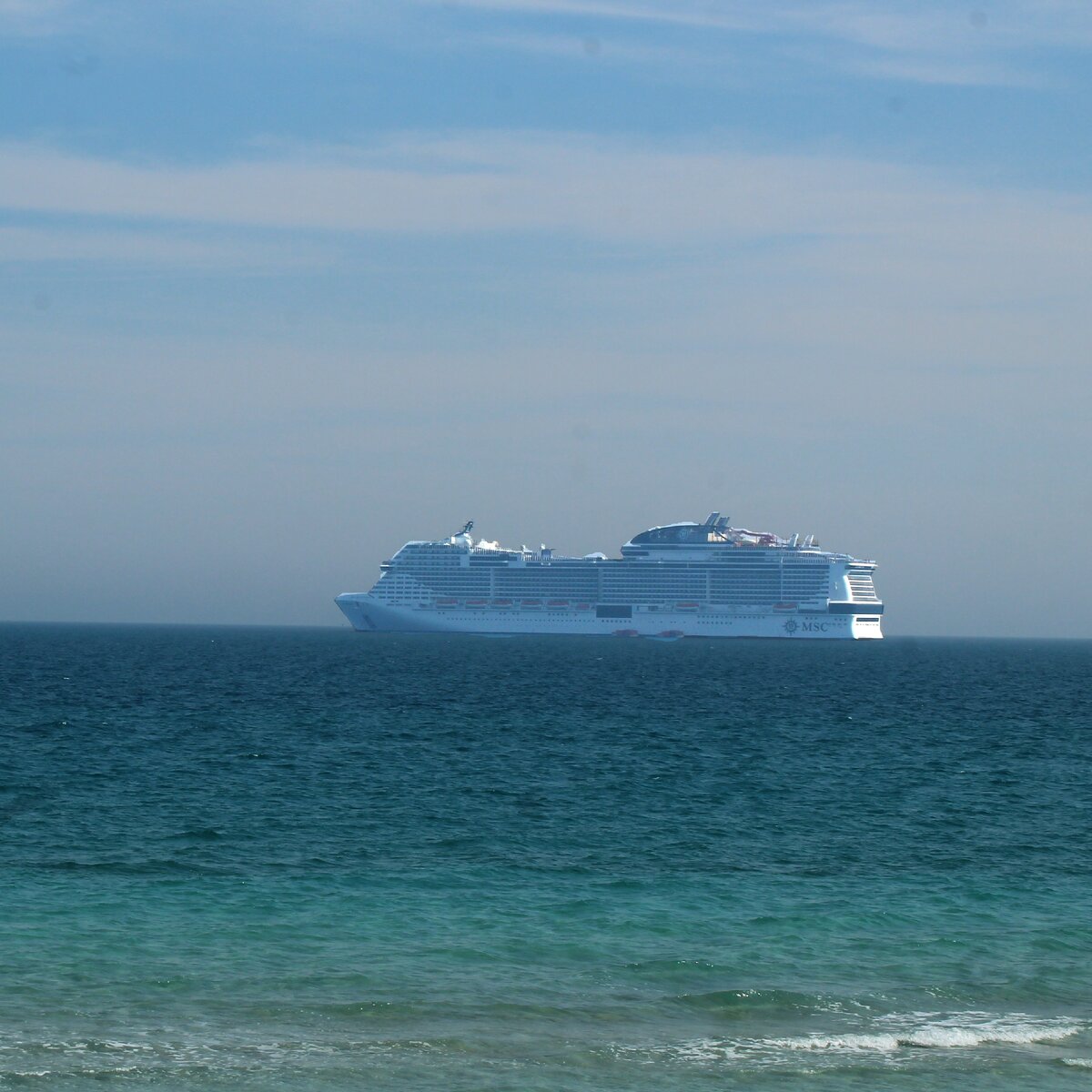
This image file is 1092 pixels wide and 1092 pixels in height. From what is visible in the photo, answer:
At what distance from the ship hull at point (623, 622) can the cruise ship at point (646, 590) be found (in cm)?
15

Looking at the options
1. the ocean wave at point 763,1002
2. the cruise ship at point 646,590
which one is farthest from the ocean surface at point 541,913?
the cruise ship at point 646,590

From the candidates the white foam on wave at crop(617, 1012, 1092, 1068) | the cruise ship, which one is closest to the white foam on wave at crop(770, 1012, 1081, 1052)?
the white foam on wave at crop(617, 1012, 1092, 1068)

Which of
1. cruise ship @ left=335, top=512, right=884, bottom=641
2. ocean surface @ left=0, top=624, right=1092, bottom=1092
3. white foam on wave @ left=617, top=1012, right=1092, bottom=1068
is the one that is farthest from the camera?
cruise ship @ left=335, top=512, right=884, bottom=641

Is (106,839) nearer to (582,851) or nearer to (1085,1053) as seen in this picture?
(582,851)

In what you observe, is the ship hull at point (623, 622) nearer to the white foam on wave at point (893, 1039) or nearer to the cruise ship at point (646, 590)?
the cruise ship at point (646, 590)

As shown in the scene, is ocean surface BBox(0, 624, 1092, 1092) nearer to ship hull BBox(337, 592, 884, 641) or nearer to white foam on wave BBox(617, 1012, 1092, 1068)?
white foam on wave BBox(617, 1012, 1092, 1068)

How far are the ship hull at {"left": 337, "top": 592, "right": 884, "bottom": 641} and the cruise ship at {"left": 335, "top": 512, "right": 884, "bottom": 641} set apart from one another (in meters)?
0.15

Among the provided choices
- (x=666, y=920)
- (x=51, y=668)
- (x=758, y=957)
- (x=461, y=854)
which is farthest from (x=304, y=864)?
(x=51, y=668)

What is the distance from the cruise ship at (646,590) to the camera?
176m

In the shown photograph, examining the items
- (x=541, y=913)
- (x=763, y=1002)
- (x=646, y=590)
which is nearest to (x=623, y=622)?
→ (x=646, y=590)

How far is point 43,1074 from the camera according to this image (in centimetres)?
1298

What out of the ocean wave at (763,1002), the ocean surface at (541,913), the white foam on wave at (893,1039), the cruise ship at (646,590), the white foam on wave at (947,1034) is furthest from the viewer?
the cruise ship at (646,590)

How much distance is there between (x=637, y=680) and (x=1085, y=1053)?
2831 inches

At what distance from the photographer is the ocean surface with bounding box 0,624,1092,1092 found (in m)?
13.9
